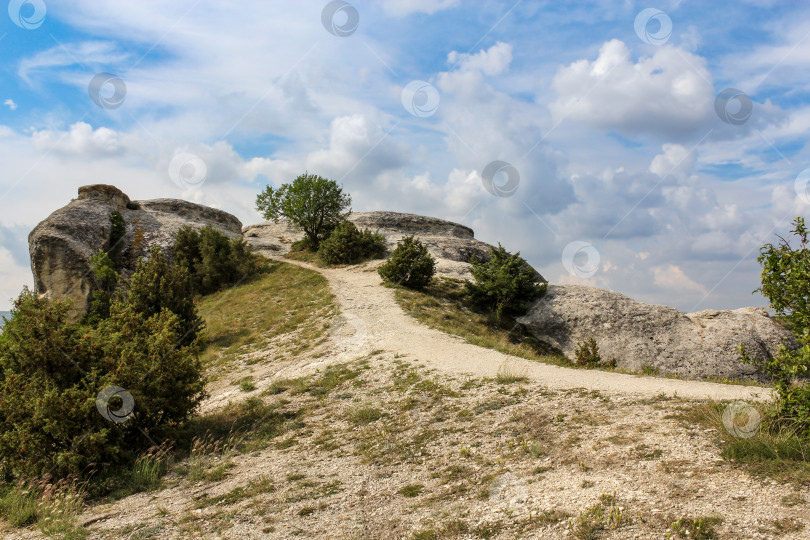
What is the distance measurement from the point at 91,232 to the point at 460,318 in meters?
25.9

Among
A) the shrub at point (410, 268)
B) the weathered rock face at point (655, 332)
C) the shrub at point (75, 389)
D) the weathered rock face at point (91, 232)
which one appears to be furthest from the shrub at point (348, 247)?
the shrub at point (75, 389)

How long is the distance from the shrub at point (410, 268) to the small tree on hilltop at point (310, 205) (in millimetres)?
15224

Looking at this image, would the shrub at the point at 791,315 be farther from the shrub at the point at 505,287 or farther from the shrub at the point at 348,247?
the shrub at the point at 348,247

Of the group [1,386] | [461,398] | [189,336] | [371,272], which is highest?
[371,272]

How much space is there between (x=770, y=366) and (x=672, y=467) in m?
2.03

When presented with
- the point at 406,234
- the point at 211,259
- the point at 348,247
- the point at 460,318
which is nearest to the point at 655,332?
the point at 460,318

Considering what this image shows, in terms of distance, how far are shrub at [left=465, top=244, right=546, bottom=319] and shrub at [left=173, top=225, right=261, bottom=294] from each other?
57.2ft

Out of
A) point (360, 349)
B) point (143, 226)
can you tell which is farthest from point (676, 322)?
point (143, 226)

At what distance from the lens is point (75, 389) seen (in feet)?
33.4

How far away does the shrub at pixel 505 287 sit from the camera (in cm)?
2542

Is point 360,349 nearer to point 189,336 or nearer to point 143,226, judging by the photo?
point 189,336

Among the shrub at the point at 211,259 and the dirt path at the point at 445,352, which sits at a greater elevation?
the shrub at the point at 211,259

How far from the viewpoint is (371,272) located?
32.6 m

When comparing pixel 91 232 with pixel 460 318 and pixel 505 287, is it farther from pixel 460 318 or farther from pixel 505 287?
pixel 505 287
